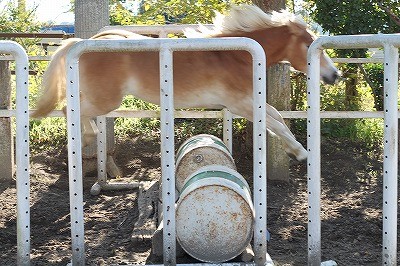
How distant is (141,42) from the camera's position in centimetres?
373

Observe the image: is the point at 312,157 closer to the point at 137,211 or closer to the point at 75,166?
the point at 75,166

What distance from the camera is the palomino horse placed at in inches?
220

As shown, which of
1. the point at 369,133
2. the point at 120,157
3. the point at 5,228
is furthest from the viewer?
the point at 369,133

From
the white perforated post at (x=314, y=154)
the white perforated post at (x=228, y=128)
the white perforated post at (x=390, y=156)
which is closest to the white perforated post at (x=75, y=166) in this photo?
the white perforated post at (x=314, y=154)

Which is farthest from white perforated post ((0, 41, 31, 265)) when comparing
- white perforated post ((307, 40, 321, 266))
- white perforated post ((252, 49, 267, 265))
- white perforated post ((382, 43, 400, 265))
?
white perforated post ((382, 43, 400, 265))

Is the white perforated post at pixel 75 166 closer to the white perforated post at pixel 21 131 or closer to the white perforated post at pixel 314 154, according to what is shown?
the white perforated post at pixel 21 131

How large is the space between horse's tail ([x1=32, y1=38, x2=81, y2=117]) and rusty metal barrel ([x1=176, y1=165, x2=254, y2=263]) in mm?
2199

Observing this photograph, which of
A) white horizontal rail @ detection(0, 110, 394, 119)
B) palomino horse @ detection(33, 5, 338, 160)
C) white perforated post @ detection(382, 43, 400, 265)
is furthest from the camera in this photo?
white horizontal rail @ detection(0, 110, 394, 119)

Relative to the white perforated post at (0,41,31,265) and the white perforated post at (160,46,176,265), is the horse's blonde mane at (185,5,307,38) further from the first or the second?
the white perforated post at (0,41,31,265)

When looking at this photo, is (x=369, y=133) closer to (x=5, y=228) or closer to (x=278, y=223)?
(x=278, y=223)

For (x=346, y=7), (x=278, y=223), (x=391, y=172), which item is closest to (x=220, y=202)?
(x=391, y=172)

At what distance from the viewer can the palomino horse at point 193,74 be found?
5590mm

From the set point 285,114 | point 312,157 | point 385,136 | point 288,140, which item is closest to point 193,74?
point 288,140

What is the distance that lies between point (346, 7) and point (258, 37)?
9.29ft
